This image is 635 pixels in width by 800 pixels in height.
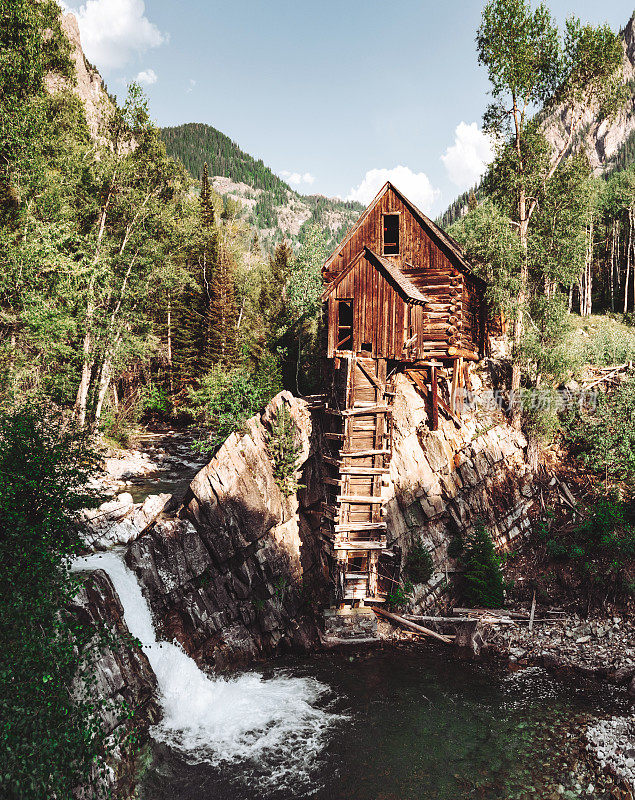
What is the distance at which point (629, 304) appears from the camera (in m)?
53.6

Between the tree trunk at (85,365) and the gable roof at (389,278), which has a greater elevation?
the gable roof at (389,278)

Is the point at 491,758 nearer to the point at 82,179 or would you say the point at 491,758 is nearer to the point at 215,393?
the point at 215,393

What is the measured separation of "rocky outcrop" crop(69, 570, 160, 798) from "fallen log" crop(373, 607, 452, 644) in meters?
9.31

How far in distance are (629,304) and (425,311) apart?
43.4 metres

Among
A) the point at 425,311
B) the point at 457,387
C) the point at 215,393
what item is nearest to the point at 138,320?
the point at 215,393

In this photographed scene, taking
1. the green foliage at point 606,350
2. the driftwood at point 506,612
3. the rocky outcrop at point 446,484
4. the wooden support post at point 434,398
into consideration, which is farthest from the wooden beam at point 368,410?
the green foliage at point 606,350

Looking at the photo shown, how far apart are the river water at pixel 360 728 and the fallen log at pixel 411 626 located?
97cm

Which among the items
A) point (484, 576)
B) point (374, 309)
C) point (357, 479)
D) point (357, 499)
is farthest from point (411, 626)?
point (374, 309)

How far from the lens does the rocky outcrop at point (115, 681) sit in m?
9.62

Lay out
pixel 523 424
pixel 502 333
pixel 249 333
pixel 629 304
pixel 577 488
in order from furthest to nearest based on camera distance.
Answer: pixel 629 304
pixel 249 333
pixel 502 333
pixel 523 424
pixel 577 488

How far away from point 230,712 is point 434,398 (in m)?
15.5

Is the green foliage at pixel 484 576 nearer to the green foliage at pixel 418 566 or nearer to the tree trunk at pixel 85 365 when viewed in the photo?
the green foliage at pixel 418 566

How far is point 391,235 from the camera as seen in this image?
968 inches

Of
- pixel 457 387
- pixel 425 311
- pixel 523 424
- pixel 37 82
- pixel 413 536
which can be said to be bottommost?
pixel 413 536
